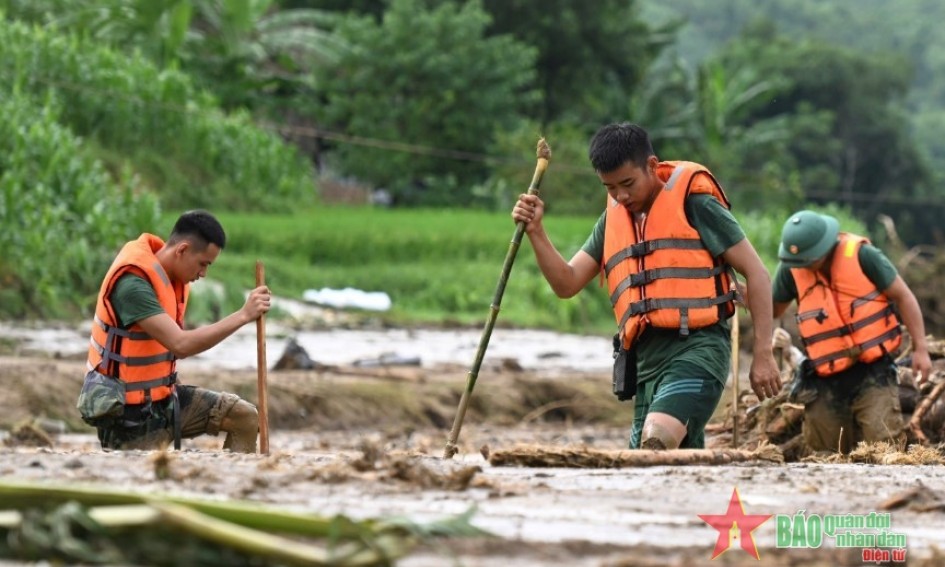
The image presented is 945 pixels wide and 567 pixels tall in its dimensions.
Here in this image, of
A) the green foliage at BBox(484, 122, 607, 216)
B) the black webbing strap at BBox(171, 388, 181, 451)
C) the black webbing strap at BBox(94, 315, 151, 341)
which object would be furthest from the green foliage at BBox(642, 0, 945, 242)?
the black webbing strap at BBox(94, 315, 151, 341)

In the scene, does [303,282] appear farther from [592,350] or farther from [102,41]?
[102,41]

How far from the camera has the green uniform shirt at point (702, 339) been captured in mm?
7457

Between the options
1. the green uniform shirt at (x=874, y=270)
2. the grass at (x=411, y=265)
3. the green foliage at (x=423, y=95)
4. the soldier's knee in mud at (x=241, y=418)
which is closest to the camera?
the soldier's knee in mud at (x=241, y=418)

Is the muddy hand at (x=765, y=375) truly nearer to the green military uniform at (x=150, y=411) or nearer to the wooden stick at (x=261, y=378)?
the wooden stick at (x=261, y=378)

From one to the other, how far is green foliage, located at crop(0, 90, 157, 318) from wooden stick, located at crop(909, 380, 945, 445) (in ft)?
40.2

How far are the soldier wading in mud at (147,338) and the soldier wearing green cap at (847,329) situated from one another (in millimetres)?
3287

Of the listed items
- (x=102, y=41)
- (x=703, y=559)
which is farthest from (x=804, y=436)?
(x=102, y=41)

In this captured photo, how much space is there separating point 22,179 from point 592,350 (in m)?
7.82

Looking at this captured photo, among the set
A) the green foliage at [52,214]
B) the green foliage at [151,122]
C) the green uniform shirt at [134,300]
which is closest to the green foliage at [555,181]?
the green foliage at [151,122]

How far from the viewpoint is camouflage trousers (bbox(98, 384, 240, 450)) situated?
8.40 meters

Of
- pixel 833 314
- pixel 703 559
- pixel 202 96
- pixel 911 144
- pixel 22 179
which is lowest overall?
pixel 703 559

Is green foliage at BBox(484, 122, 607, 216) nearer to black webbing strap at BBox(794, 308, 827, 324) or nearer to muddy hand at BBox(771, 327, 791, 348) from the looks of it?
muddy hand at BBox(771, 327, 791, 348)

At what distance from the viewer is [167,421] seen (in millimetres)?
8523

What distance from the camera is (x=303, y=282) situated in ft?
83.6
